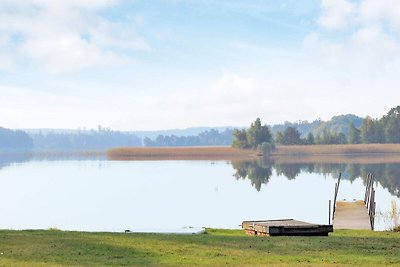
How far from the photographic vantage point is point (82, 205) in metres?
55.2

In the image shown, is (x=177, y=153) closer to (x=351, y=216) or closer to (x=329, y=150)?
(x=329, y=150)

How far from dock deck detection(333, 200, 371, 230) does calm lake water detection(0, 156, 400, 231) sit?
3.87ft

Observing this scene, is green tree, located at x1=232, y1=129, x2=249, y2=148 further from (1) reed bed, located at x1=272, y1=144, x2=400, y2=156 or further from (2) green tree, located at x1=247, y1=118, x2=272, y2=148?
(1) reed bed, located at x1=272, y1=144, x2=400, y2=156

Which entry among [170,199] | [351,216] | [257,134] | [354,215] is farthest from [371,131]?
[351,216]

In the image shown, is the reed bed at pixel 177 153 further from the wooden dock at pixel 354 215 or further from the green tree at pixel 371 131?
the wooden dock at pixel 354 215

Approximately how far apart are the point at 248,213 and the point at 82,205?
48.6ft

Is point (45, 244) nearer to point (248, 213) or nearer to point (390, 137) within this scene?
point (248, 213)

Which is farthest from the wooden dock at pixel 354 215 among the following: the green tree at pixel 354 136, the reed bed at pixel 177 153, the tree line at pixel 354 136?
the green tree at pixel 354 136

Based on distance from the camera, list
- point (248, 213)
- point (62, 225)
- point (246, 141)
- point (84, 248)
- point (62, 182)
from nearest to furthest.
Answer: point (84, 248) → point (62, 225) → point (248, 213) → point (62, 182) → point (246, 141)

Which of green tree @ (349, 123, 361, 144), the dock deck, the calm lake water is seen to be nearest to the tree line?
green tree @ (349, 123, 361, 144)

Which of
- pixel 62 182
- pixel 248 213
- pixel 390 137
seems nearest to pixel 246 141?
pixel 390 137

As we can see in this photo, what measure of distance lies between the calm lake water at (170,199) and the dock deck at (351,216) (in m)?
1.18

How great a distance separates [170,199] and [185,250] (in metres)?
37.9

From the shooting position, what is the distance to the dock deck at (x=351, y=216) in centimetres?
3641
